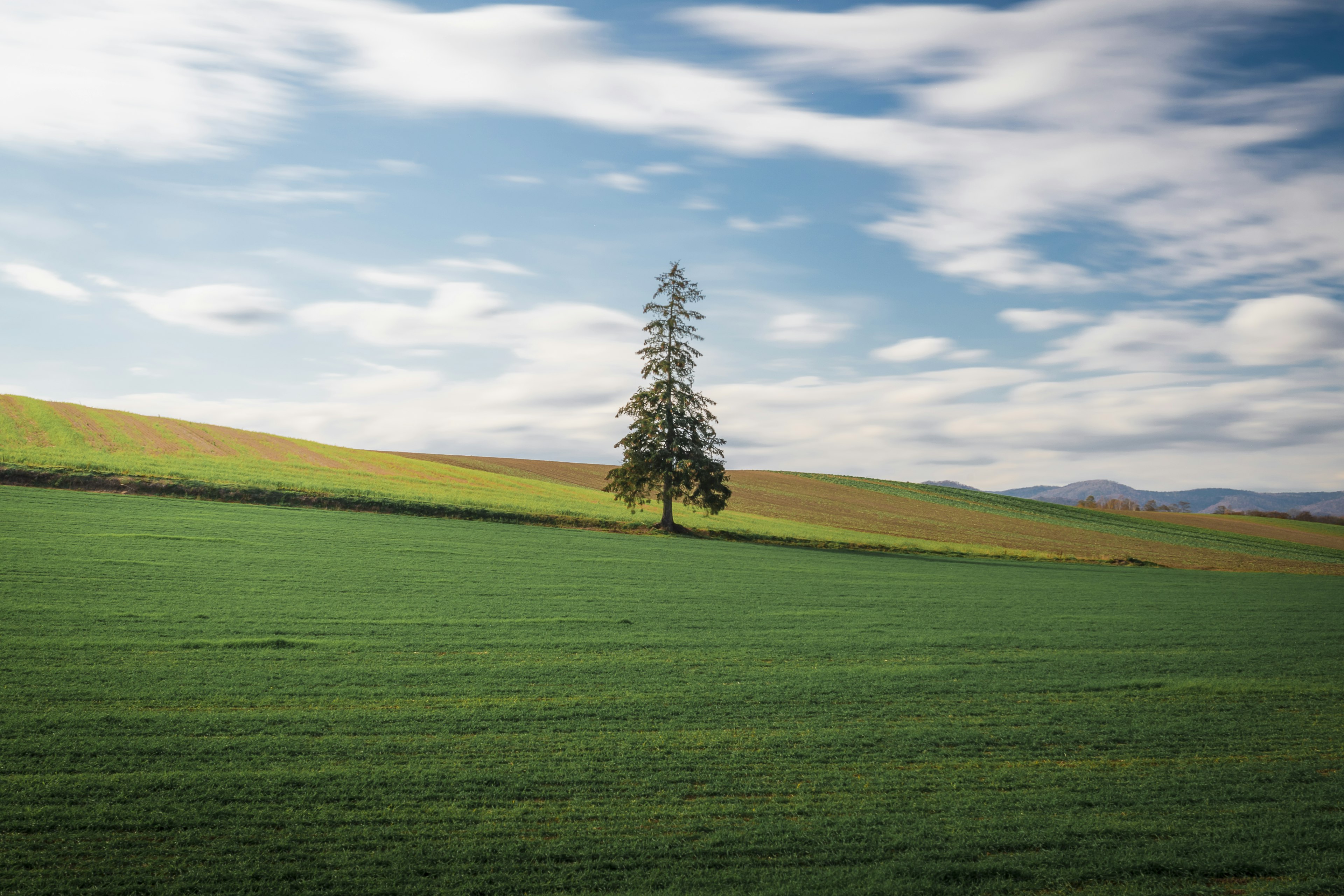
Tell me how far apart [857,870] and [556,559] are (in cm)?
1904

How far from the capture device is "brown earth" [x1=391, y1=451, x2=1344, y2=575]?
45.5 meters

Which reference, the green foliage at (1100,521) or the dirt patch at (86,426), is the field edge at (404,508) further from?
the green foliage at (1100,521)

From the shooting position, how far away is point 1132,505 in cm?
10094

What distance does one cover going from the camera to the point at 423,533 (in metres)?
28.0

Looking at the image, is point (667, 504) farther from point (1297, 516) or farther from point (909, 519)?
point (1297, 516)

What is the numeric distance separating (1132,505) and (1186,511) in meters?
9.73

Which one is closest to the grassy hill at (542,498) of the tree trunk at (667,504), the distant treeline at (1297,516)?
the tree trunk at (667,504)

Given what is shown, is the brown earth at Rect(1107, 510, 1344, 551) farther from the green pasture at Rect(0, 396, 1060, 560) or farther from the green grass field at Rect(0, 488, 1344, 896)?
the green grass field at Rect(0, 488, 1344, 896)

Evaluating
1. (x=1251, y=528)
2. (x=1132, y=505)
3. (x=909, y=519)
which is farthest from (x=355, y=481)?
(x=1132, y=505)

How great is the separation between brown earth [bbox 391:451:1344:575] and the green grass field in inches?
1185

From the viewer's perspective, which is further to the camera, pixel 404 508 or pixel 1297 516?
pixel 1297 516

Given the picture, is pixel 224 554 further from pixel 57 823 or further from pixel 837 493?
pixel 837 493

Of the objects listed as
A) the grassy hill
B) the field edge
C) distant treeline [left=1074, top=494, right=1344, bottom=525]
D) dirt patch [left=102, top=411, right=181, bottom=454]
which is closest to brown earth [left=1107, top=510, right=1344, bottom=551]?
the grassy hill

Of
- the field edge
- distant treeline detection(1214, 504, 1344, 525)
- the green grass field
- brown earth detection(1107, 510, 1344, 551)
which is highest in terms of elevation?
distant treeline detection(1214, 504, 1344, 525)
